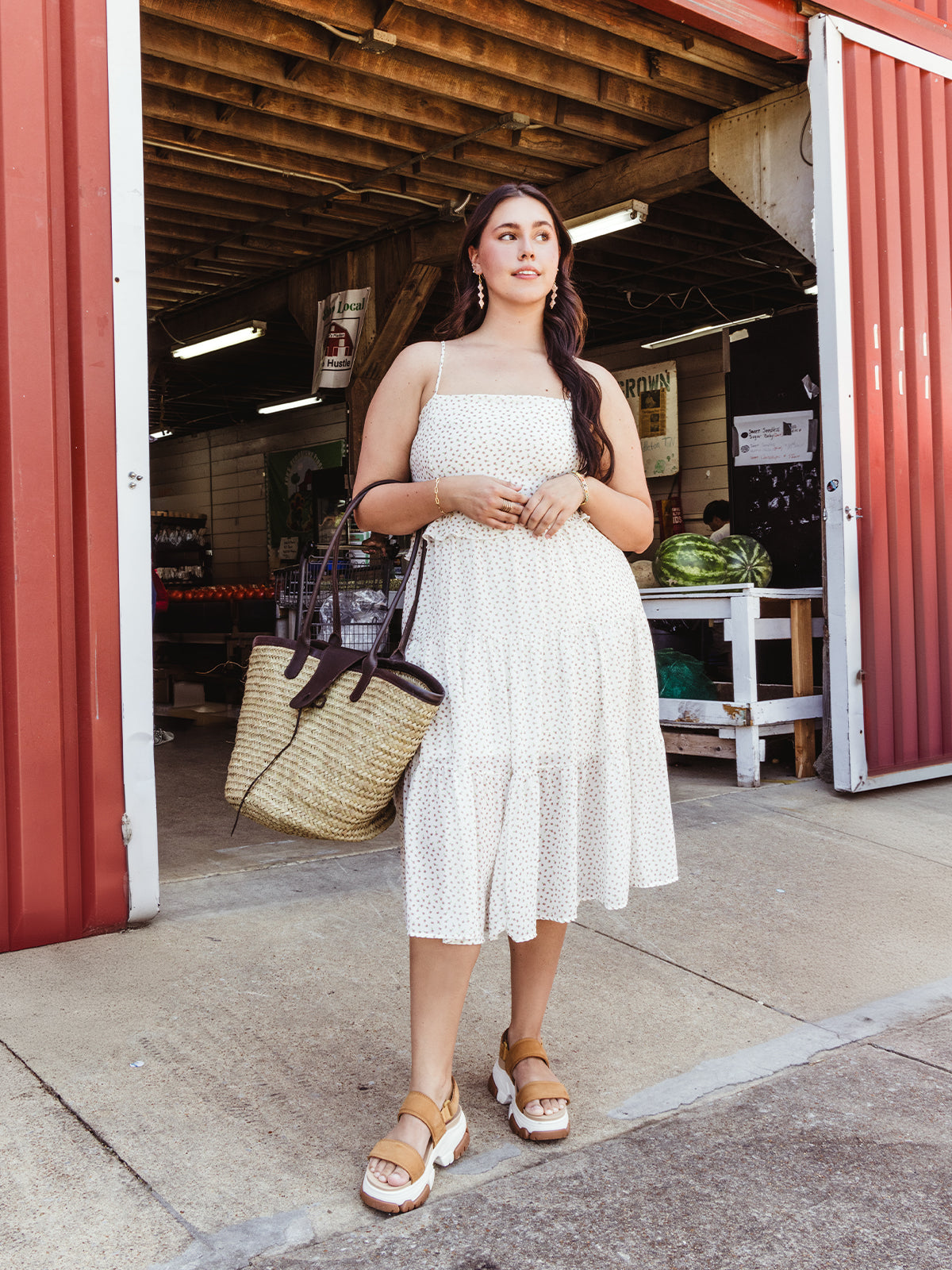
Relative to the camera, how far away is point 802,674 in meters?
5.53

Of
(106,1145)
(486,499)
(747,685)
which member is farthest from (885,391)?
(106,1145)

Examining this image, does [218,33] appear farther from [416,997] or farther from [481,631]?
[416,997]

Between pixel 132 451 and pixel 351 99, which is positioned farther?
pixel 351 99

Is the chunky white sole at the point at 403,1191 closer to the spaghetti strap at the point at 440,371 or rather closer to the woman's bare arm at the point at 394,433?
the woman's bare arm at the point at 394,433

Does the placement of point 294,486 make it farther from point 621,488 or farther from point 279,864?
point 621,488

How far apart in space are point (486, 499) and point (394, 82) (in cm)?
514

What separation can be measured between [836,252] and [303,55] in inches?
117

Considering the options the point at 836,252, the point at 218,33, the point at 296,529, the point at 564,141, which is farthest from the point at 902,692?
the point at 296,529

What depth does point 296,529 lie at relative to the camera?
55.4 ft

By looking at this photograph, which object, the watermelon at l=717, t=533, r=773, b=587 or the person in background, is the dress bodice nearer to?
the watermelon at l=717, t=533, r=773, b=587

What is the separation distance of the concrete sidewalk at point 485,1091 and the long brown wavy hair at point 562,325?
1321 mm

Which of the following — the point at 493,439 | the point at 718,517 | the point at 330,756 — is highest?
the point at 718,517

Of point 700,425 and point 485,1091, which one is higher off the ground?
point 700,425

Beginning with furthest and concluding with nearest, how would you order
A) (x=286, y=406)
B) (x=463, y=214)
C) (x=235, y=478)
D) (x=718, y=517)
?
(x=235, y=478) → (x=286, y=406) → (x=718, y=517) → (x=463, y=214)
